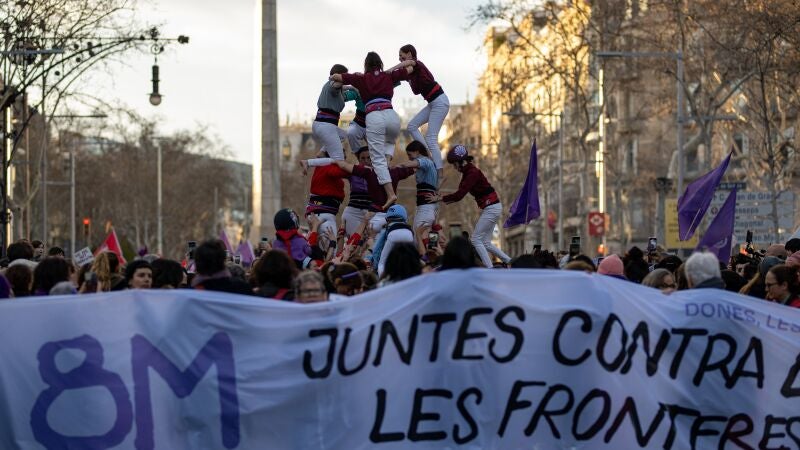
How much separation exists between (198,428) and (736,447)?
3.25m

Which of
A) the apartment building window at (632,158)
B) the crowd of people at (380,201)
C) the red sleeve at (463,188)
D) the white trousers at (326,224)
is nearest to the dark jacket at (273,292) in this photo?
the crowd of people at (380,201)

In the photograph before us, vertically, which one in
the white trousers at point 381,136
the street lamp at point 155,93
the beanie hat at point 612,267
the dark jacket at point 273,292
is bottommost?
the dark jacket at point 273,292

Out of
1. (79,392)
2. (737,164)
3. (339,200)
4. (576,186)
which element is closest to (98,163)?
(576,186)

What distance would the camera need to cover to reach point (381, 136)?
18.8 meters

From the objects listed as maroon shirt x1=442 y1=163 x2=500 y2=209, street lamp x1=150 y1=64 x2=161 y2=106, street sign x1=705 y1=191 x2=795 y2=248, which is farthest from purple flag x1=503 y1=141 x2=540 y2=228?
street lamp x1=150 y1=64 x2=161 y2=106

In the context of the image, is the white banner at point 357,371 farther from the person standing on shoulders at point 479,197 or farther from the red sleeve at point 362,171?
the red sleeve at point 362,171

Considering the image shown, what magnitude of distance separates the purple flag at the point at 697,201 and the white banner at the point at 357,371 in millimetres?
8906

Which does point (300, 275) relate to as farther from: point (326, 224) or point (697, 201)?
point (697, 201)

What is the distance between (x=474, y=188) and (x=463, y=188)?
0.46 m

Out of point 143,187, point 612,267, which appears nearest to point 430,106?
point 612,267

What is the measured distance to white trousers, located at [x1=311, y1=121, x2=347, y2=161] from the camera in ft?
63.3

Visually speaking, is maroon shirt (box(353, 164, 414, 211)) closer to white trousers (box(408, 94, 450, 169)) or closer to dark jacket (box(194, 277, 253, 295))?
white trousers (box(408, 94, 450, 169))

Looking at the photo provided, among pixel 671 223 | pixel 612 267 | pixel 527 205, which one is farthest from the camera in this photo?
pixel 671 223

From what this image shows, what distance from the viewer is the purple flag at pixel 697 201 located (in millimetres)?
20078
